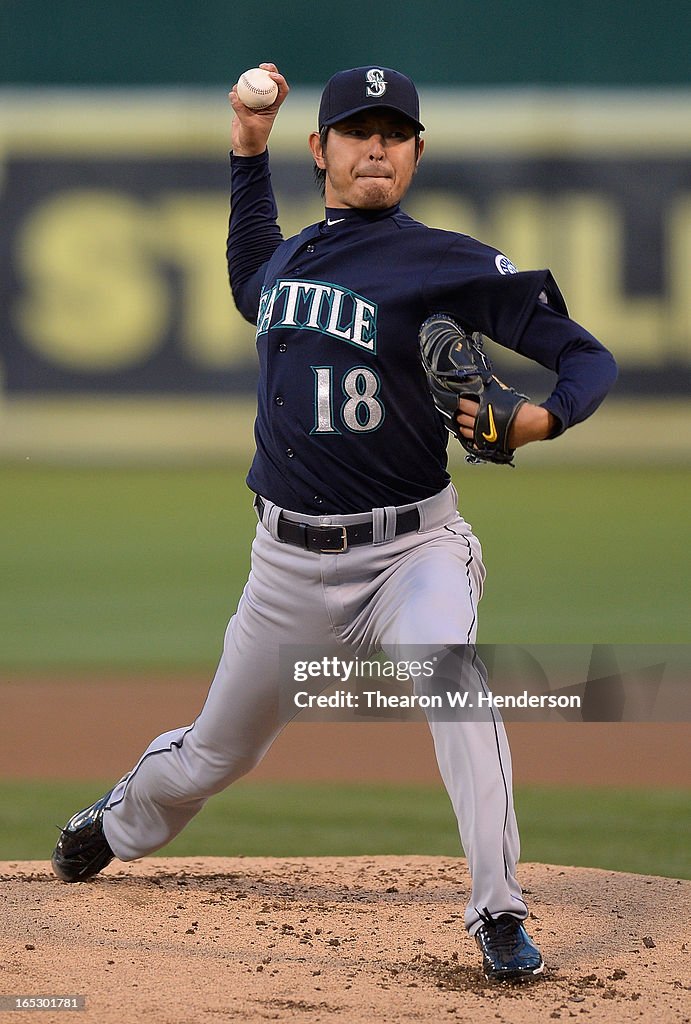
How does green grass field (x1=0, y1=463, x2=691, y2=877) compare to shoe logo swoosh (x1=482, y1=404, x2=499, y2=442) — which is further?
green grass field (x1=0, y1=463, x2=691, y2=877)

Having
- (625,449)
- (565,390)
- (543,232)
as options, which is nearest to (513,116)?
(543,232)

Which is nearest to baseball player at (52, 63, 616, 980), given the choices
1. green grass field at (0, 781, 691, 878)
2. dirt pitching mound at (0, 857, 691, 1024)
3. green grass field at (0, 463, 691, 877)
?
dirt pitching mound at (0, 857, 691, 1024)

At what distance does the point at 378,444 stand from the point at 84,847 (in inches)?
50.4

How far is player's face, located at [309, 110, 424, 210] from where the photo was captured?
10.7 ft

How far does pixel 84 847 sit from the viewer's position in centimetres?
368

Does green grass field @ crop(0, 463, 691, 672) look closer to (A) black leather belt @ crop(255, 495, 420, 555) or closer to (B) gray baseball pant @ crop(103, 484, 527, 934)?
(B) gray baseball pant @ crop(103, 484, 527, 934)

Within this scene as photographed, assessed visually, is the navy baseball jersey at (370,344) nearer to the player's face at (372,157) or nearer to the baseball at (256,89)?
the player's face at (372,157)

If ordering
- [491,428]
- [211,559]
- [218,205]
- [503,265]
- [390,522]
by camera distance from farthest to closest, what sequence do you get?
[218,205] → [211,559] → [390,522] → [503,265] → [491,428]

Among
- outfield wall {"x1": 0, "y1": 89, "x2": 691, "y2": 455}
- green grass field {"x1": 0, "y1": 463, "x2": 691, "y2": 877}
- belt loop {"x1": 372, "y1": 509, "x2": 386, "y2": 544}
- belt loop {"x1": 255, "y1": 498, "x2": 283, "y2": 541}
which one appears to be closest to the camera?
belt loop {"x1": 372, "y1": 509, "x2": 386, "y2": 544}

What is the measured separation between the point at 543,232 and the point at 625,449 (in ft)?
8.09

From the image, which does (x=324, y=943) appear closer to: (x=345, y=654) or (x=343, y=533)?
(x=345, y=654)

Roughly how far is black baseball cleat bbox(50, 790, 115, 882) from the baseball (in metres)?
1.73

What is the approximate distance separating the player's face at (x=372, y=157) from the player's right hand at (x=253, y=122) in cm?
48

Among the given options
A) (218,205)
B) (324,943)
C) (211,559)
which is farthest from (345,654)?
(218,205)
